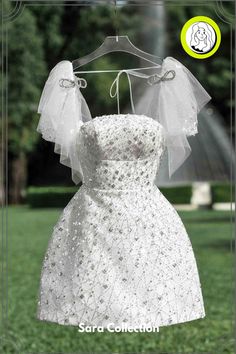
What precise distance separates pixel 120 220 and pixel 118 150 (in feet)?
1.13

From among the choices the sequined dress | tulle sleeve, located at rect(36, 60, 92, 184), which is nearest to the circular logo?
the sequined dress

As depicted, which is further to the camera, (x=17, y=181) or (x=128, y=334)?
(x=17, y=181)

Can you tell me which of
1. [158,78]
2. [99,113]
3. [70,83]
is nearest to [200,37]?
[158,78]

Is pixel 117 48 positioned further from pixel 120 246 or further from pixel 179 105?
pixel 120 246

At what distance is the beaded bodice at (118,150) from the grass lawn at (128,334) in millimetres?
910

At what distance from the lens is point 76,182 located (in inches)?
135

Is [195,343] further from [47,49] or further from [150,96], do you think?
[47,49]

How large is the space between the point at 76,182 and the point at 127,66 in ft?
46.3

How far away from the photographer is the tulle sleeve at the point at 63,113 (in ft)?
11.0

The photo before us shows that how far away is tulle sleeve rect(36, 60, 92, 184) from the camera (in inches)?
131

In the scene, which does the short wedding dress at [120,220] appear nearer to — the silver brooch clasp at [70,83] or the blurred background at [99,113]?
the silver brooch clasp at [70,83]

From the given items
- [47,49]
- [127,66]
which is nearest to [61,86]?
[127,66]

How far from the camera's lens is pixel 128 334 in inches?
237

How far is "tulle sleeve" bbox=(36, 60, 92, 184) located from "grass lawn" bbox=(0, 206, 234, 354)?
3.83 feet
